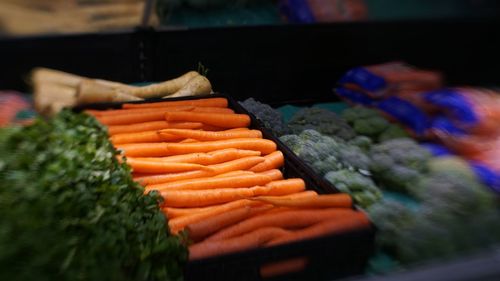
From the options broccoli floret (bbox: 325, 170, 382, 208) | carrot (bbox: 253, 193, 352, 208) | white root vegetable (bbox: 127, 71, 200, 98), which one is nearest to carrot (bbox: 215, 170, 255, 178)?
carrot (bbox: 253, 193, 352, 208)

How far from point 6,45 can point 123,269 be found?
943 mm

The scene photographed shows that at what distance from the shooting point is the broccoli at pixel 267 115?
7.54 ft

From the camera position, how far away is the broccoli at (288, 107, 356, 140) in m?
2.27

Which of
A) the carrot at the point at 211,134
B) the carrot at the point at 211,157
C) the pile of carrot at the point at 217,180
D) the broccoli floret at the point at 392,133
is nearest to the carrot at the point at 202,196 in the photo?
the pile of carrot at the point at 217,180

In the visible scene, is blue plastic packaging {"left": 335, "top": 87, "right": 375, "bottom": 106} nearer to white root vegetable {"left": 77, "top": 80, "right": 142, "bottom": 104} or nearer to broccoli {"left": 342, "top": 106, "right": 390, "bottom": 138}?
broccoli {"left": 342, "top": 106, "right": 390, "bottom": 138}

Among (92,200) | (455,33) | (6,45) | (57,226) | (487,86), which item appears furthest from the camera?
(455,33)

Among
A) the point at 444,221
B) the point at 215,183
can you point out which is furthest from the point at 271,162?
the point at 444,221

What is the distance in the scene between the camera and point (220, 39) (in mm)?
2555

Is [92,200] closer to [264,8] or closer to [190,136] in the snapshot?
[190,136]

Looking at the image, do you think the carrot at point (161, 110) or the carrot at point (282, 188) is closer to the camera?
the carrot at point (282, 188)

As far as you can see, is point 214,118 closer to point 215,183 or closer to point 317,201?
point 215,183

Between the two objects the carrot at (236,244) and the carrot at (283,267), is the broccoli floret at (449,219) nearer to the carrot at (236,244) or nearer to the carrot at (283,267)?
the carrot at (283,267)

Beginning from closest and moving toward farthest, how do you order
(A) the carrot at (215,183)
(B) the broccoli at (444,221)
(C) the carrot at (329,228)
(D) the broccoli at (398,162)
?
(B) the broccoli at (444,221) → (C) the carrot at (329,228) → (D) the broccoli at (398,162) → (A) the carrot at (215,183)

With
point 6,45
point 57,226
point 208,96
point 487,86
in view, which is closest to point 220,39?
point 208,96
